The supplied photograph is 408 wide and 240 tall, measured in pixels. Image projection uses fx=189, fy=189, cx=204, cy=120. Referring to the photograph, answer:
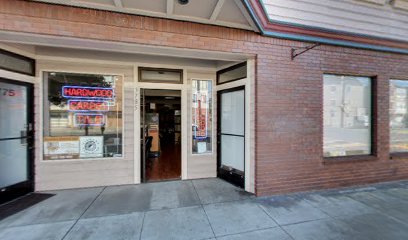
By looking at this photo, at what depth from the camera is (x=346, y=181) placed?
14.3 ft

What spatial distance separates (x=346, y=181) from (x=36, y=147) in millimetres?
6907

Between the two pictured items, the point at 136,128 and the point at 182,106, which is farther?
the point at 182,106

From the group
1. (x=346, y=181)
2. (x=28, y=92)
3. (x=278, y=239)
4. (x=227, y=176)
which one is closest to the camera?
(x=278, y=239)

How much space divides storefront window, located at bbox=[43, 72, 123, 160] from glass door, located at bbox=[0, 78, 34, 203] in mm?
288

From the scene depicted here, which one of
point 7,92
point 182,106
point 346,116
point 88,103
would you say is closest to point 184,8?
point 182,106

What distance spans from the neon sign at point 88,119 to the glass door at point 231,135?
284 centimetres

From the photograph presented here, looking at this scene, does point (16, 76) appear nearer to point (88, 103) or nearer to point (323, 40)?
point (88, 103)

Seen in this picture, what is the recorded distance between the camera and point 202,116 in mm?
4941

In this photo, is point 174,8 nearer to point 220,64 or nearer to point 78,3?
point 78,3

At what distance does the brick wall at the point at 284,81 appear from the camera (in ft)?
10.3

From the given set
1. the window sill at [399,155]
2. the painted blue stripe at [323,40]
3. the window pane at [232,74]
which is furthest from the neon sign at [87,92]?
the window sill at [399,155]

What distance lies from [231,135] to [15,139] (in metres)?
4.49

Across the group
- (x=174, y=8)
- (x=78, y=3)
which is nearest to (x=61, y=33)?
(x=78, y=3)

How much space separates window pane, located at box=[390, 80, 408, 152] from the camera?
497cm
